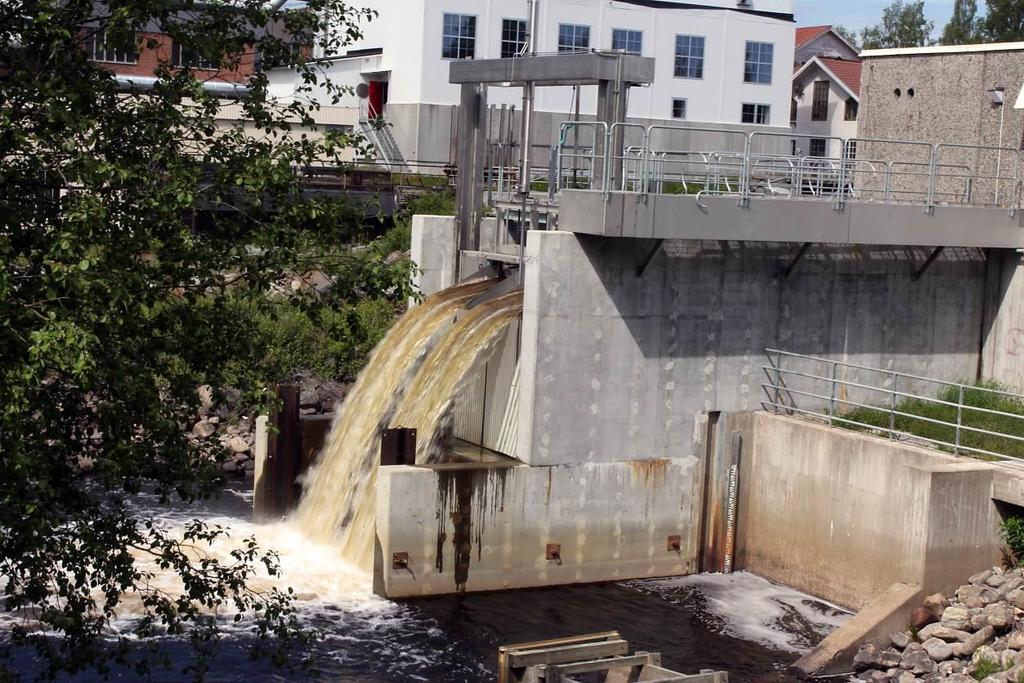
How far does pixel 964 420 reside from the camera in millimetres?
22516

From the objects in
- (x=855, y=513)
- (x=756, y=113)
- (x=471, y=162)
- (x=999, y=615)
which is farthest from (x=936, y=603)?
(x=756, y=113)

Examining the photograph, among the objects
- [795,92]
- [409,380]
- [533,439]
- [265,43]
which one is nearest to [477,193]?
[409,380]

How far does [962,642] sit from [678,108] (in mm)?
36347

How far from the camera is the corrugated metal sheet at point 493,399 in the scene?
21906mm

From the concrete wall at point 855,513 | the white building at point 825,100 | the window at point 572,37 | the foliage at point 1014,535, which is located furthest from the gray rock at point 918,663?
the white building at point 825,100

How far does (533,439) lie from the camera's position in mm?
20859

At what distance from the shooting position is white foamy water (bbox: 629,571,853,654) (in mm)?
19234

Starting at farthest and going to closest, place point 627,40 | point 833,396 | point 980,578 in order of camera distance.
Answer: point 627,40 → point 833,396 → point 980,578

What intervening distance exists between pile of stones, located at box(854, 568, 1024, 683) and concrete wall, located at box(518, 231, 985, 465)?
5.01 metres

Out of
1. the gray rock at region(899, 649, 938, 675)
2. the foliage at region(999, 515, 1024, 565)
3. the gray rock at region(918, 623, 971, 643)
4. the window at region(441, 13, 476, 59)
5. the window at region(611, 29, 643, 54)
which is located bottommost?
the gray rock at region(899, 649, 938, 675)

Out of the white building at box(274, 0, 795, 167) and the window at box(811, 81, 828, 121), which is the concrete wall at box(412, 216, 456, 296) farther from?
the window at box(811, 81, 828, 121)

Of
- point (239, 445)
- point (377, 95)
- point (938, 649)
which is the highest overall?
point (377, 95)

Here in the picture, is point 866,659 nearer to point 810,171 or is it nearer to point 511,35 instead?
point 810,171

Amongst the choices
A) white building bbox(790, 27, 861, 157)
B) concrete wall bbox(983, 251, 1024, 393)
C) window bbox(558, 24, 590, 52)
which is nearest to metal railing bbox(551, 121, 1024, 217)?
concrete wall bbox(983, 251, 1024, 393)
